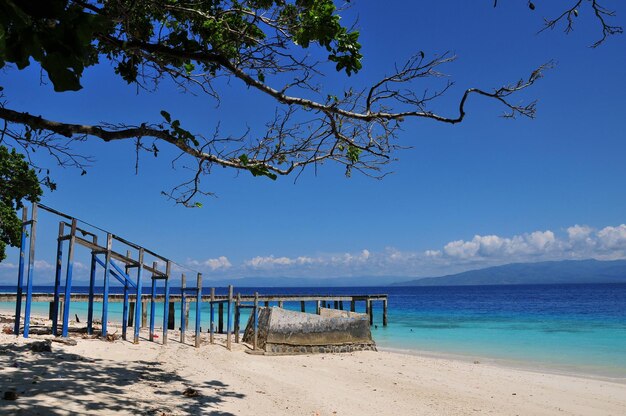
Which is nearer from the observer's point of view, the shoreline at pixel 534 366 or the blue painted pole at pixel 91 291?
the blue painted pole at pixel 91 291

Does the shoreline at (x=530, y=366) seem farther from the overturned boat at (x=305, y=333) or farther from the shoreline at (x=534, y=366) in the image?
the overturned boat at (x=305, y=333)

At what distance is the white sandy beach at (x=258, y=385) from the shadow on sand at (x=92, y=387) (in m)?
0.01

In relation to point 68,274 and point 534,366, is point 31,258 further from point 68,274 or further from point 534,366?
point 534,366

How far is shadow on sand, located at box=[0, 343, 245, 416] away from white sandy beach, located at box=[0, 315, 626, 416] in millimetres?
12

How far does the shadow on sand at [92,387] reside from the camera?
5.42 metres

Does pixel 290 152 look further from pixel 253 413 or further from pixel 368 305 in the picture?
pixel 368 305

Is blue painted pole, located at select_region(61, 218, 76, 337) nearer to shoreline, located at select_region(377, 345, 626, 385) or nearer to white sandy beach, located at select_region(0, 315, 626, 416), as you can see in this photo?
white sandy beach, located at select_region(0, 315, 626, 416)

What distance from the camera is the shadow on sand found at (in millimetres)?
5418

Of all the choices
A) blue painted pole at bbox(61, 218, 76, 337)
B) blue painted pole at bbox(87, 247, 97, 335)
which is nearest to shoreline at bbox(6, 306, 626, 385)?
blue painted pole at bbox(87, 247, 97, 335)

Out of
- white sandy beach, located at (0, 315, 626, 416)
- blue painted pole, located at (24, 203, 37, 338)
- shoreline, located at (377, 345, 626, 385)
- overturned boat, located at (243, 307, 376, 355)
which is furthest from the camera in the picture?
shoreline, located at (377, 345, 626, 385)

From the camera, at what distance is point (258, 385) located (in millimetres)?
8336

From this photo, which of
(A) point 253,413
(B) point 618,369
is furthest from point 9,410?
(B) point 618,369

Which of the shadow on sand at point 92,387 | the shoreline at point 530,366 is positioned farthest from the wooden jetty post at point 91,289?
the shoreline at point 530,366

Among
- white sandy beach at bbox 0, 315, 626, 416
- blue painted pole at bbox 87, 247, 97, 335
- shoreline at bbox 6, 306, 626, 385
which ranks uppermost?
blue painted pole at bbox 87, 247, 97, 335
